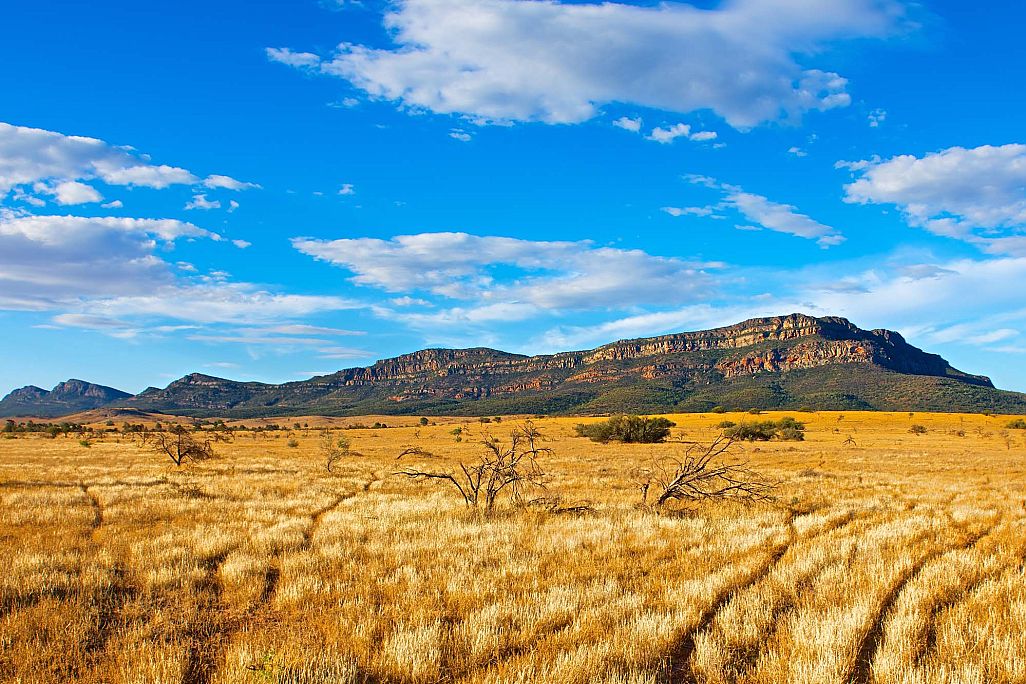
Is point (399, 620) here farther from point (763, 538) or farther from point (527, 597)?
point (763, 538)

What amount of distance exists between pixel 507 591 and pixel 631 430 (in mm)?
46656

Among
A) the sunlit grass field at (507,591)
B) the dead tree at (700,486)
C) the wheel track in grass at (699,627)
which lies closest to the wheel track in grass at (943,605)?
the sunlit grass field at (507,591)

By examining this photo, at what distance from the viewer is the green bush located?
52281mm

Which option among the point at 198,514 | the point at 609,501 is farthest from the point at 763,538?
the point at 198,514

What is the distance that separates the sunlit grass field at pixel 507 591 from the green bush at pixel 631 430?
36.6 m

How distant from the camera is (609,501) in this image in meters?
16.0

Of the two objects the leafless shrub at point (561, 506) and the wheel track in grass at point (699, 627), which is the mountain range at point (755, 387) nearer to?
the leafless shrub at point (561, 506)

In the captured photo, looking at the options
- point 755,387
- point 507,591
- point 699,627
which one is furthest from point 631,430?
point 755,387

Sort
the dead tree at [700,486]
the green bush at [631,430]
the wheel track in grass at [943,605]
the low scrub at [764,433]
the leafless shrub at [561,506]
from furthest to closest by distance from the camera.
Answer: the low scrub at [764,433] → the green bush at [631,430] → the dead tree at [700,486] → the leafless shrub at [561,506] → the wheel track in grass at [943,605]

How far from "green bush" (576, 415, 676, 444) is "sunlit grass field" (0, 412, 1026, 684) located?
1442 inches

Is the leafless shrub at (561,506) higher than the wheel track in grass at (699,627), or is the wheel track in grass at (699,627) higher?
the wheel track in grass at (699,627)

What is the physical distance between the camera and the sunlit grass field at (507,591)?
17.8 ft

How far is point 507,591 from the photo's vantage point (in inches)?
302

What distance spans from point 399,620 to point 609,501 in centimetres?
1027
